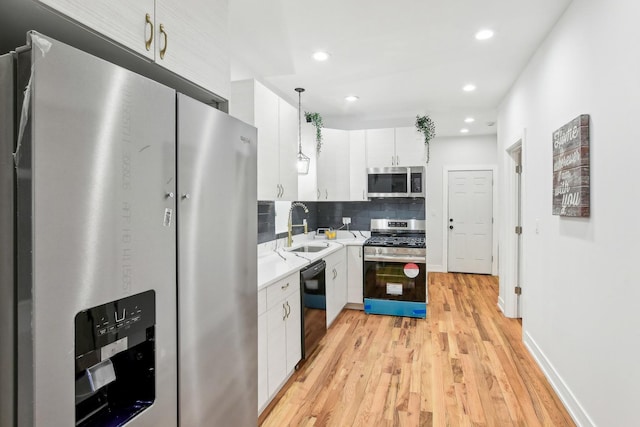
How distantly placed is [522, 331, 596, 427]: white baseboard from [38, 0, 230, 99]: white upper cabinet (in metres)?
2.68

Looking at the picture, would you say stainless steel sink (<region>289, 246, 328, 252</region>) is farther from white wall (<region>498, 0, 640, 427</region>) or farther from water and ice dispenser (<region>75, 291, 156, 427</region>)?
water and ice dispenser (<region>75, 291, 156, 427</region>)

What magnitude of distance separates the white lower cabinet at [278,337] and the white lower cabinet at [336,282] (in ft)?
3.27

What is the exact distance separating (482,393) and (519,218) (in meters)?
2.22

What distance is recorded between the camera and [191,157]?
4.05ft

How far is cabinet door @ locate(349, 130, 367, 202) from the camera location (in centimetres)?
484

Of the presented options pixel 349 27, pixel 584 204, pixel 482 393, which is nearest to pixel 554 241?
pixel 584 204

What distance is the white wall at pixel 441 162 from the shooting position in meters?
6.51

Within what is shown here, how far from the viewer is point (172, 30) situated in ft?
4.37

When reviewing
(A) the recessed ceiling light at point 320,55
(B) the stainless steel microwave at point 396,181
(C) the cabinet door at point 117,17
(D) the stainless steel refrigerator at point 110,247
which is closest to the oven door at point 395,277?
(B) the stainless steel microwave at point 396,181

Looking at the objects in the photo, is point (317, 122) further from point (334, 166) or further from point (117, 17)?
point (117, 17)

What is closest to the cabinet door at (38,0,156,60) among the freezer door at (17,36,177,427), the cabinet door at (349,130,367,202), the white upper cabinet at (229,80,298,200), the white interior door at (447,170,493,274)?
the freezer door at (17,36,177,427)

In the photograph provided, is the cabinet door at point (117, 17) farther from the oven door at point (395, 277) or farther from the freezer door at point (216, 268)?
the oven door at point (395, 277)

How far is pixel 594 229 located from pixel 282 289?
6.26 ft

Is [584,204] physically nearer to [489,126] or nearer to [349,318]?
[349,318]
